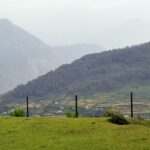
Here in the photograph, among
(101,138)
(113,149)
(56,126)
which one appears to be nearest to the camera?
(113,149)

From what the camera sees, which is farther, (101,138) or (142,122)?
(142,122)

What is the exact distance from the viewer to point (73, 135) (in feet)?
96.0

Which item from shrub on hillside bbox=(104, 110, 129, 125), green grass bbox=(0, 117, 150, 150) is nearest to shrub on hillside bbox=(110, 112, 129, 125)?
shrub on hillside bbox=(104, 110, 129, 125)

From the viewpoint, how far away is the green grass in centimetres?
2566

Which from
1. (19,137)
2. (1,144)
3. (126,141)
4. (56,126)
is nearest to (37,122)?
(56,126)

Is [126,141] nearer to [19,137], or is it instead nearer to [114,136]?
[114,136]

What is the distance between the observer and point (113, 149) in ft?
79.6

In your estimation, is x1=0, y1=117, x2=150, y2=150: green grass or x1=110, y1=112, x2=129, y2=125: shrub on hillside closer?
x1=0, y1=117, x2=150, y2=150: green grass

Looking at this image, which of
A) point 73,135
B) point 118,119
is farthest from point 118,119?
point 73,135

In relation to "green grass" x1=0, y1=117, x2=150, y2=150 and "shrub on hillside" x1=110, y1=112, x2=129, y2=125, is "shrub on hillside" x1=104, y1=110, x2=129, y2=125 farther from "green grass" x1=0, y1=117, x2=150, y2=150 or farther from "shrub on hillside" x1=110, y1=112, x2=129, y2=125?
"green grass" x1=0, y1=117, x2=150, y2=150

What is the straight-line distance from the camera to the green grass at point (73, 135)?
84.2 ft

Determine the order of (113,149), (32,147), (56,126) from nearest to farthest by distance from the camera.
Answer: (113,149), (32,147), (56,126)

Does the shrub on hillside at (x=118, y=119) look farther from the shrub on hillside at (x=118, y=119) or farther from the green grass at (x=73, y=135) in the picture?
the green grass at (x=73, y=135)

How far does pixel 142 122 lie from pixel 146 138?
23.7 ft
